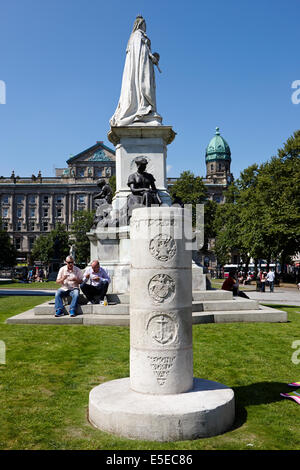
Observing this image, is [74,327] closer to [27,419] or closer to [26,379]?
[26,379]

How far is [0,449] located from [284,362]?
4.99 m

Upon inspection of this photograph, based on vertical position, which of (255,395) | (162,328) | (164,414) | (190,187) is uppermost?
(190,187)

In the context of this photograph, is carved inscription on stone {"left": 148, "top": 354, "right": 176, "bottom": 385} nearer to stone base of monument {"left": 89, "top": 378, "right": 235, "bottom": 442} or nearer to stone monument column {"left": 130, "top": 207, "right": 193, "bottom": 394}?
stone monument column {"left": 130, "top": 207, "right": 193, "bottom": 394}

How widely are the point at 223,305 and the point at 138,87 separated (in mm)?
8949

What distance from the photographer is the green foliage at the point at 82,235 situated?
76863mm

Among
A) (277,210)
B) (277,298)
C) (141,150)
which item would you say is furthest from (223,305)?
(277,210)

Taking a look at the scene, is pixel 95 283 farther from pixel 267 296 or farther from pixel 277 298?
pixel 267 296

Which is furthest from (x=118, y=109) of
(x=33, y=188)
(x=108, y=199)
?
(x=33, y=188)

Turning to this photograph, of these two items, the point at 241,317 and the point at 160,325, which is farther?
the point at 241,317

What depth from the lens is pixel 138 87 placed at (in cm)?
1606

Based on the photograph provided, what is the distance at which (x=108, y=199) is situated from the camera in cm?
1648

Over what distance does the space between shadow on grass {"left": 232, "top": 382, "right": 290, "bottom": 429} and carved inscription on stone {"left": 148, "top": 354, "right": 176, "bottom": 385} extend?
0.96 metres

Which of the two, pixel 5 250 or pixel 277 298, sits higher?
pixel 5 250

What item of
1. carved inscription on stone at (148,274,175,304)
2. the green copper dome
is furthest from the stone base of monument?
the green copper dome
